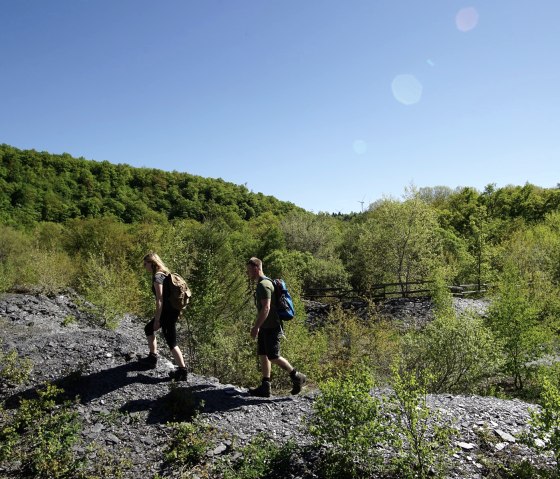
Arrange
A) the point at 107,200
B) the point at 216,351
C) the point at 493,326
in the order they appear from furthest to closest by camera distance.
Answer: the point at 107,200 → the point at 493,326 → the point at 216,351

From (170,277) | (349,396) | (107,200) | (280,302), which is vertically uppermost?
(107,200)

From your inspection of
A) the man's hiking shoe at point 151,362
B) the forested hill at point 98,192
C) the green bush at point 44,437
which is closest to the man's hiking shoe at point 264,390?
the man's hiking shoe at point 151,362

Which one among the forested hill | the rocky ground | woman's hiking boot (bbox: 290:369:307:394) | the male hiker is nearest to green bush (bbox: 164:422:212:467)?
the rocky ground

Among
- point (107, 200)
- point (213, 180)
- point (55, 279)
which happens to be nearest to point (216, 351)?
point (55, 279)

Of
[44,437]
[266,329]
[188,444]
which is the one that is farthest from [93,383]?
[266,329]

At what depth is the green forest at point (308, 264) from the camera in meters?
11.7

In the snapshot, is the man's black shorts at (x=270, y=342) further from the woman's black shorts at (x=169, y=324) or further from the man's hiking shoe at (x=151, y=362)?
the man's hiking shoe at (x=151, y=362)

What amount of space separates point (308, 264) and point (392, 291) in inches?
368

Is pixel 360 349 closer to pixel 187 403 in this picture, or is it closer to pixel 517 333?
pixel 517 333

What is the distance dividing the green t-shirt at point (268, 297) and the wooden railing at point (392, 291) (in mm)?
17793

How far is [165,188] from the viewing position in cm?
6712

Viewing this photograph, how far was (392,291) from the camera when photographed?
1209 inches

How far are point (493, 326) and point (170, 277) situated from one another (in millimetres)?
11770

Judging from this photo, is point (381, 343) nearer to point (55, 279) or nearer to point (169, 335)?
point (169, 335)
